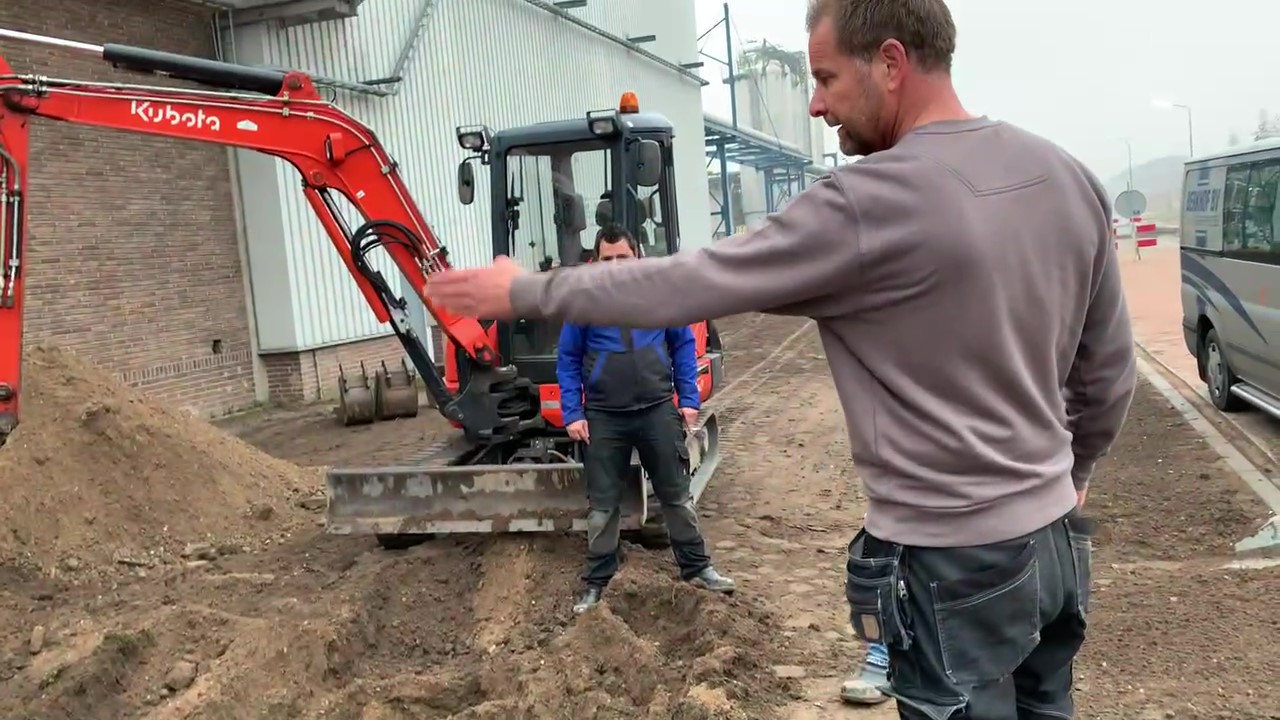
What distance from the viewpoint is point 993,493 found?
178 cm

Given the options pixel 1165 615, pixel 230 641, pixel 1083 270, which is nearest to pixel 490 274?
pixel 1083 270

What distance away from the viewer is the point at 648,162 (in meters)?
6.31

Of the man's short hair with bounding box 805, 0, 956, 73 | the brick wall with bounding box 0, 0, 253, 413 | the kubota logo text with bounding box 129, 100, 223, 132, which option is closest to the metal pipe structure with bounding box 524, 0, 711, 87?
the brick wall with bounding box 0, 0, 253, 413

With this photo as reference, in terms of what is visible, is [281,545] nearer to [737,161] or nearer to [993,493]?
[993,493]

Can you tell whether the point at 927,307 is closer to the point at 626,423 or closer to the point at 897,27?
the point at 897,27

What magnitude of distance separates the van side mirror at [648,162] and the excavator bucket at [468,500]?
5.35ft

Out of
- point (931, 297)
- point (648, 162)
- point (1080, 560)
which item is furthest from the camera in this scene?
point (648, 162)

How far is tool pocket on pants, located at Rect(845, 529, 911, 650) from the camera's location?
1821 millimetres

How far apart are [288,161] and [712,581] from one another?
3497mm

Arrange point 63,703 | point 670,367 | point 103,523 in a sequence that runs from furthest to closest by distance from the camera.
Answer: point 103,523
point 670,367
point 63,703

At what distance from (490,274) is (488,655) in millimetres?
3401

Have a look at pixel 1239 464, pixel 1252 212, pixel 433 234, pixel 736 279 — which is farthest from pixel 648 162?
pixel 1252 212

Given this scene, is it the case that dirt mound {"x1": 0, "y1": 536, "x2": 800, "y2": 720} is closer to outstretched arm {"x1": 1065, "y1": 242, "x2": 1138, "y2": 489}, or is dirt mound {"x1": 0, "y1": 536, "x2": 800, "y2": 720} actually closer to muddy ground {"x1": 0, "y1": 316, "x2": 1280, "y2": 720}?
muddy ground {"x1": 0, "y1": 316, "x2": 1280, "y2": 720}

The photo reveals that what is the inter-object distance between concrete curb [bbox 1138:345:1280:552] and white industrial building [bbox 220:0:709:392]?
29.7ft
